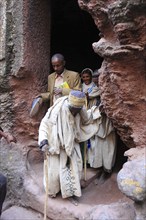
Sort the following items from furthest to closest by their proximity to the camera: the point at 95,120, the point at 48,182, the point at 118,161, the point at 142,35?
the point at 118,161 → the point at 95,120 → the point at 48,182 → the point at 142,35

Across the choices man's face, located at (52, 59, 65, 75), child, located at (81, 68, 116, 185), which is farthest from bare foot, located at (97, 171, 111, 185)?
man's face, located at (52, 59, 65, 75)

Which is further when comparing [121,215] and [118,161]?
[118,161]

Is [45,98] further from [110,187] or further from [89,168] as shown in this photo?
[110,187]

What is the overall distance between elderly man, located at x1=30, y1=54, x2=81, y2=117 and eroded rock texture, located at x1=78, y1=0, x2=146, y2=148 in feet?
3.47

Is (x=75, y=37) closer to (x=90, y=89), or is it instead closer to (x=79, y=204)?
(x=90, y=89)

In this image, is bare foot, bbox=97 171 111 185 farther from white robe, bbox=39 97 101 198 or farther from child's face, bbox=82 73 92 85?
child's face, bbox=82 73 92 85

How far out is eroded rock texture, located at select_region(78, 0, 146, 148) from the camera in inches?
116

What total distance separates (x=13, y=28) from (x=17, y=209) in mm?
2610

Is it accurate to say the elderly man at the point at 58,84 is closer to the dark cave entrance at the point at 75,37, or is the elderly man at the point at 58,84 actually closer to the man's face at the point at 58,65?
the man's face at the point at 58,65

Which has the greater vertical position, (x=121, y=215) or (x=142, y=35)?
(x=142, y=35)

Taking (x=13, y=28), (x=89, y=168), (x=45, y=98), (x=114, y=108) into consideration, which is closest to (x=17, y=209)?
(x=89, y=168)

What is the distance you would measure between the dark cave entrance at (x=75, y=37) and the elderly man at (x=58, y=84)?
6.39 ft

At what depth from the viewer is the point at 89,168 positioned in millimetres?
4547

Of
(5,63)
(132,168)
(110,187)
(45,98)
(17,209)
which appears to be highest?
(5,63)
